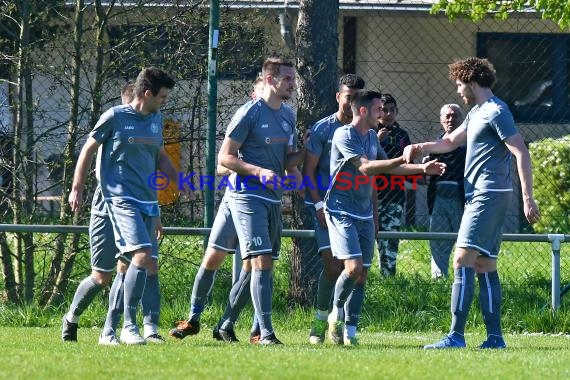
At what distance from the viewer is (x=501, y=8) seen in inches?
562

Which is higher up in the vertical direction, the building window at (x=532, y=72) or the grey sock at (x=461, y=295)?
the building window at (x=532, y=72)

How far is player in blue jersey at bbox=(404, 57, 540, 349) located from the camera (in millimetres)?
8969

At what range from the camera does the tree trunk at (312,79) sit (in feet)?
39.7

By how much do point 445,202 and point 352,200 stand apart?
359cm

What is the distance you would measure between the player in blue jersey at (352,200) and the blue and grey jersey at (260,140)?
15.9 inches

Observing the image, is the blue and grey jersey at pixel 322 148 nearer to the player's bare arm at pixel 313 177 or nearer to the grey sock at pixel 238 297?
the player's bare arm at pixel 313 177

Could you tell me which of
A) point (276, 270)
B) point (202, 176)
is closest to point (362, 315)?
point (276, 270)

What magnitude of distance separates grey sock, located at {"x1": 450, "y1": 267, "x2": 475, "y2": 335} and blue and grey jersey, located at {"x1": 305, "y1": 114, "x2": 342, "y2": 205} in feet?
4.37

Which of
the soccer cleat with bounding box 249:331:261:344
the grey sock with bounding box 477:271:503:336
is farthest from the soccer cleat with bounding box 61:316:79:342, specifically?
the grey sock with bounding box 477:271:503:336

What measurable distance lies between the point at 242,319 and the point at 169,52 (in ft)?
8.52

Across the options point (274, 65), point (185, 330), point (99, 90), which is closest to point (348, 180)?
point (274, 65)

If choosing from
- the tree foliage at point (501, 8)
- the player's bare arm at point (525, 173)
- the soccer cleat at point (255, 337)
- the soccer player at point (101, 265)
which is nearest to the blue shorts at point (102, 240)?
the soccer player at point (101, 265)

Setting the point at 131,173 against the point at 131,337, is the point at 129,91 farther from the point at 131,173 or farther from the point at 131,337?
the point at 131,337

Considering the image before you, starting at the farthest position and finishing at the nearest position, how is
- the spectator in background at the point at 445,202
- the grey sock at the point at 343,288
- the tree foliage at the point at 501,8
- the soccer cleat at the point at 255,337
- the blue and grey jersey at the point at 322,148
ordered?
the tree foliage at the point at 501,8 < the spectator in background at the point at 445,202 < the blue and grey jersey at the point at 322,148 < the soccer cleat at the point at 255,337 < the grey sock at the point at 343,288
